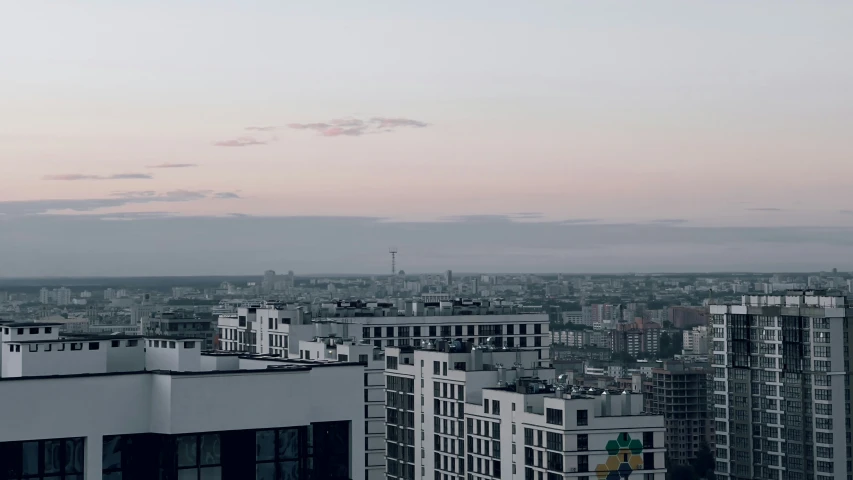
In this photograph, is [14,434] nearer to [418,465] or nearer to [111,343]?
[111,343]

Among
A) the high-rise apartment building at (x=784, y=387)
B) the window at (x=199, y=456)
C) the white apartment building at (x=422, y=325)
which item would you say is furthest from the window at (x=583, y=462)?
the high-rise apartment building at (x=784, y=387)

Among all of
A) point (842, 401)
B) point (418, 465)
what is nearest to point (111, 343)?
point (418, 465)

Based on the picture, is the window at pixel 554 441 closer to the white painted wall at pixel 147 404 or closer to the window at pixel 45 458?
the white painted wall at pixel 147 404

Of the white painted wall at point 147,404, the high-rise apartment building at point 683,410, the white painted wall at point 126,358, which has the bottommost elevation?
the high-rise apartment building at point 683,410

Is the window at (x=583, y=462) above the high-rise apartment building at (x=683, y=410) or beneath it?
above

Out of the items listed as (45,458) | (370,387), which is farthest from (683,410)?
(45,458)

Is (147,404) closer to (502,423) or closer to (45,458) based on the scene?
(45,458)
